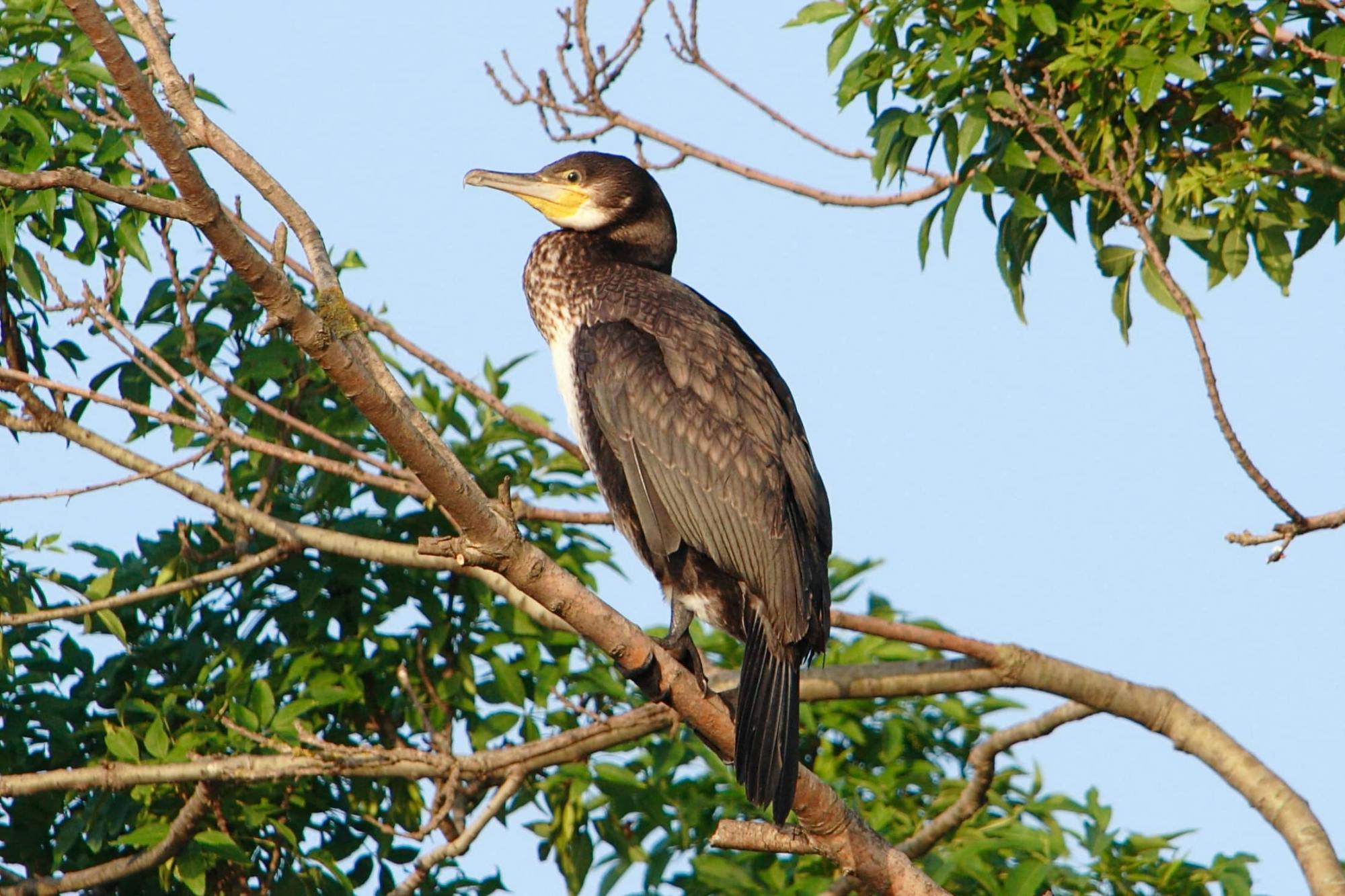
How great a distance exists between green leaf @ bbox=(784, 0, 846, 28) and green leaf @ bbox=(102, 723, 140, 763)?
100 inches

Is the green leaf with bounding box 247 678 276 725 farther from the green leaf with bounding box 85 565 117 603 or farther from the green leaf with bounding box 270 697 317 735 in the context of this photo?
the green leaf with bounding box 85 565 117 603

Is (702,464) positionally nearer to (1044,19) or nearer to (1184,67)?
(1044,19)

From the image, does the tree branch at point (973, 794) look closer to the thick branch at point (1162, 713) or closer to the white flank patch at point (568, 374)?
the thick branch at point (1162, 713)

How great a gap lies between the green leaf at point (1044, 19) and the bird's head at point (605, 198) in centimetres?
139

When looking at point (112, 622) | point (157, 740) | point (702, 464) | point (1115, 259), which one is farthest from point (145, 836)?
point (1115, 259)

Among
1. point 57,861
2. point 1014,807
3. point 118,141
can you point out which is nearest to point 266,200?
point 118,141

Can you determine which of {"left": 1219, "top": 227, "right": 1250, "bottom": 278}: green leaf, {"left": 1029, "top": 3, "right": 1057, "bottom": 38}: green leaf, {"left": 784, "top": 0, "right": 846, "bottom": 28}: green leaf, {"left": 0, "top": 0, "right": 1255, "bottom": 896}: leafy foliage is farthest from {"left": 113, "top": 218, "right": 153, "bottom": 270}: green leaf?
{"left": 1219, "top": 227, "right": 1250, "bottom": 278}: green leaf

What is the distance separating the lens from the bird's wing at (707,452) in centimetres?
394

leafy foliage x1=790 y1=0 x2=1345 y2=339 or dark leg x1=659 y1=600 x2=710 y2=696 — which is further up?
leafy foliage x1=790 y1=0 x2=1345 y2=339

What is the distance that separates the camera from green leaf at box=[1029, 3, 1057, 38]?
3.89m

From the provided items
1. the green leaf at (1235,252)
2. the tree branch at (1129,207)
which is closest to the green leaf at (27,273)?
the tree branch at (1129,207)

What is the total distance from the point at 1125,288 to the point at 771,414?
1.08 metres

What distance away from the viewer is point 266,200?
3100mm

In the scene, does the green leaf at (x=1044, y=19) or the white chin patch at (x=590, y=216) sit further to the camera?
the white chin patch at (x=590, y=216)
